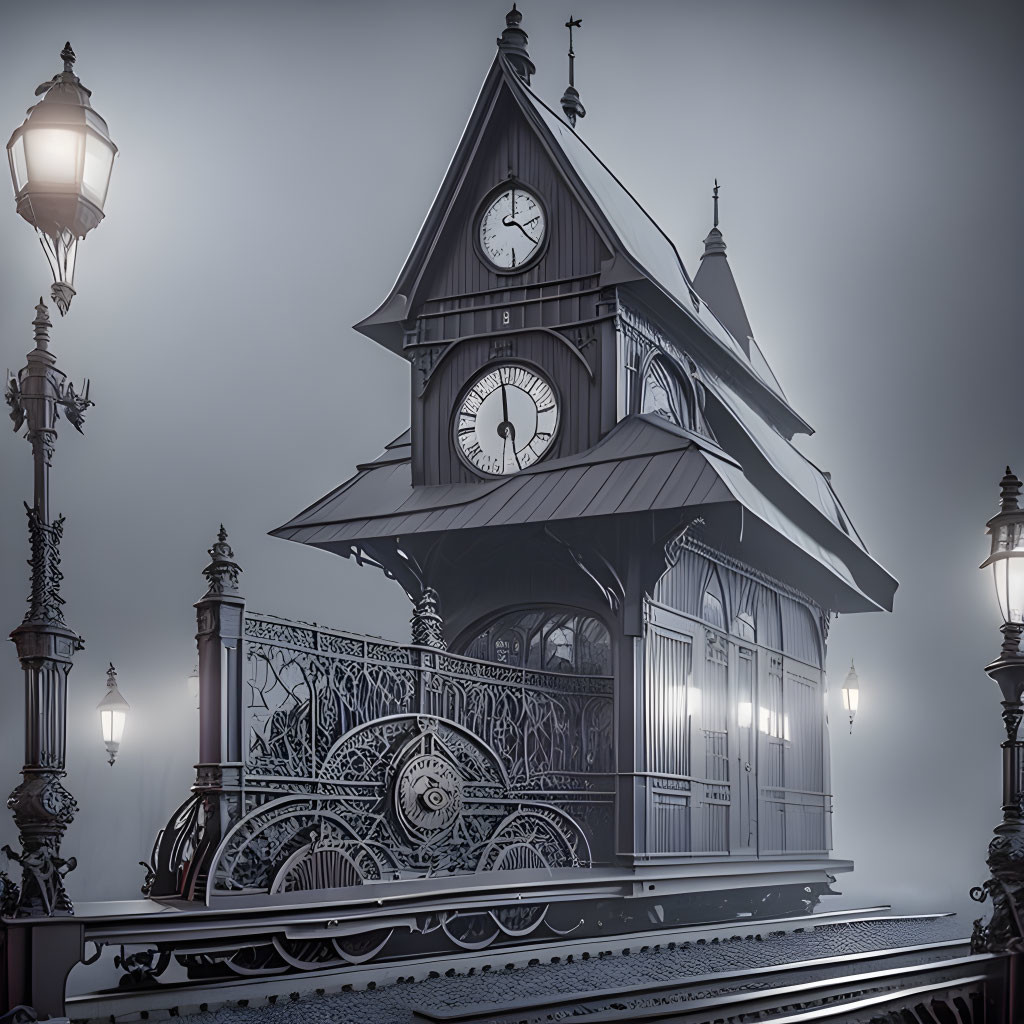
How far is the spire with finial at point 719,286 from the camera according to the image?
28.1 metres

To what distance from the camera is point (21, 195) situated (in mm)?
8125

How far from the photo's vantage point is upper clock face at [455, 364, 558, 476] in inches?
680

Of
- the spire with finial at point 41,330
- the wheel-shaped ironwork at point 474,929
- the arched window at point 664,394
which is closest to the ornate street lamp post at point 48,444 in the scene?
the spire with finial at point 41,330

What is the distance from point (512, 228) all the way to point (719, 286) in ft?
39.0

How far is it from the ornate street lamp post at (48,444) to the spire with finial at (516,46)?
34.4 ft

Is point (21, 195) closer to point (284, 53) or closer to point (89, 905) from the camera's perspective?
point (89, 905)

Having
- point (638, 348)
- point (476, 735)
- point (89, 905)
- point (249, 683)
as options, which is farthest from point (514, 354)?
point (89, 905)

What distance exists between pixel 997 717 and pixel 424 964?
2303 centimetres

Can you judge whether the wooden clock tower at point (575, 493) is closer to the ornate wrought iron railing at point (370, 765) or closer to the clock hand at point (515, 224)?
the clock hand at point (515, 224)

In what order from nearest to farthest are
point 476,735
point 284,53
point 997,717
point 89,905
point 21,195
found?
point 21,195, point 89,905, point 476,735, point 284,53, point 997,717

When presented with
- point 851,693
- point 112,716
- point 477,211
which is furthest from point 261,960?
point 851,693

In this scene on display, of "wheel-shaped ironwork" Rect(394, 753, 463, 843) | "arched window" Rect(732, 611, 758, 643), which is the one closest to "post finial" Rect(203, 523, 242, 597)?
"wheel-shaped ironwork" Rect(394, 753, 463, 843)

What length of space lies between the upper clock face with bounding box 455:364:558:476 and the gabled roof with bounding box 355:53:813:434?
5.05 feet

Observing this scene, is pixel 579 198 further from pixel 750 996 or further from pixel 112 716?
pixel 750 996
